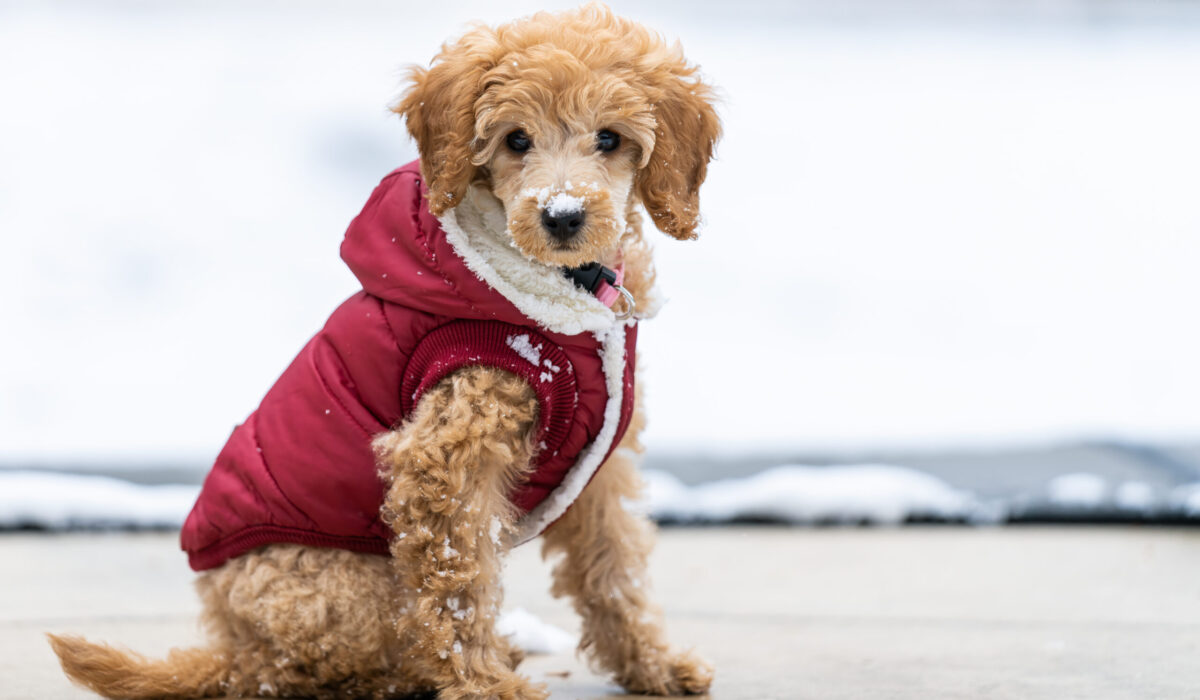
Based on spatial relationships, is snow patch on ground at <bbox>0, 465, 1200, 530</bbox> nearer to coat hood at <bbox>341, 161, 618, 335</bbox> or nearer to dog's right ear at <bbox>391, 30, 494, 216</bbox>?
coat hood at <bbox>341, 161, 618, 335</bbox>

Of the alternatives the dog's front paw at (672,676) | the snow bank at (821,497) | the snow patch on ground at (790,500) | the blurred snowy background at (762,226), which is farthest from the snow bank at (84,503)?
the dog's front paw at (672,676)

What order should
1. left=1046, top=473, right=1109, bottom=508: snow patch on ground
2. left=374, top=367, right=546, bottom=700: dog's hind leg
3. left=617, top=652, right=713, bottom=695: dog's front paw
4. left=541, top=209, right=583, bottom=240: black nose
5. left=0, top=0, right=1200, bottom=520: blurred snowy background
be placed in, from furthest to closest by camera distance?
1. left=0, top=0, right=1200, bottom=520: blurred snowy background
2. left=1046, top=473, right=1109, bottom=508: snow patch on ground
3. left=617, top=652, right=713, bottom=695: dog's front paw
4. left=374, top=367, right=546, bottom=700: dog's hind leg
5. left=541, top=209, right=583, bottom=240: black nose

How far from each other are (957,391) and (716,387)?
4.25ft

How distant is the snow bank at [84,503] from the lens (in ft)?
18.2

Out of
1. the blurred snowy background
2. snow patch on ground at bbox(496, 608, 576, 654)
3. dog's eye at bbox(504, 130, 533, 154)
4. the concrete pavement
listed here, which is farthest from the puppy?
the blurred snowy background

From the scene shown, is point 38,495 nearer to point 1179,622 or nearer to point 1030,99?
point 1179,622

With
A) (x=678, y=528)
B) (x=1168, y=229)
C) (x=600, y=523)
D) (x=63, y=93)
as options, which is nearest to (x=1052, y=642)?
(x=600, y=523)

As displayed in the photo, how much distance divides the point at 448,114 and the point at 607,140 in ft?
1.13

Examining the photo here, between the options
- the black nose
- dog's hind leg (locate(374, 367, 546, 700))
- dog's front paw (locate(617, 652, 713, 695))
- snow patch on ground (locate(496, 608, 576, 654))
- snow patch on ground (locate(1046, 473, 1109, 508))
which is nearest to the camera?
the black nose

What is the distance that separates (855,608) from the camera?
13.5 ft

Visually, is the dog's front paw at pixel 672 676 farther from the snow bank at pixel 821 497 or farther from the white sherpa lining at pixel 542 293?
the snow bank at pixel 821 497

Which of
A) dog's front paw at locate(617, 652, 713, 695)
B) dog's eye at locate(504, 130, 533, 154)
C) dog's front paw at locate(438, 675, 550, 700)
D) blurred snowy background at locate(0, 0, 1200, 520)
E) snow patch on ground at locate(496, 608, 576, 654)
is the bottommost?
dog's front paw at locate(438, 675, 550, 700)

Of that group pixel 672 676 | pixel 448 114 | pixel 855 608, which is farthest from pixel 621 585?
pixel 855 608

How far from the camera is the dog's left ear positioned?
8.58 feet
